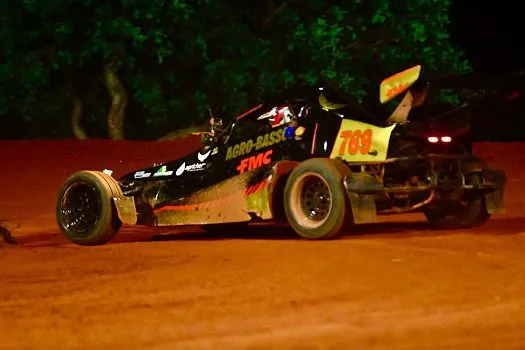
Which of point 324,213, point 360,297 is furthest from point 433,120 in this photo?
point 360,297

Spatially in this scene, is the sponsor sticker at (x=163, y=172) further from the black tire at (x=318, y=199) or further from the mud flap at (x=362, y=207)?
the mud flap at (x=362, y=207)

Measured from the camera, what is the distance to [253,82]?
24250mm

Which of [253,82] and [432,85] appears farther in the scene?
[253,82]

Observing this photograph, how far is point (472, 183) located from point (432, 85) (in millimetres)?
1360

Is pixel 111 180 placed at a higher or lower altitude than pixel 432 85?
lower

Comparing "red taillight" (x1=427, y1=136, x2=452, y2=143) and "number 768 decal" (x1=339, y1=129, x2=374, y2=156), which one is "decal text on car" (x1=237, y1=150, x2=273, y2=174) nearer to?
"number 768 decal" (x1=339, y1=129, x2=374, y2=156)

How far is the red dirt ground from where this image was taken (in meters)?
6.37

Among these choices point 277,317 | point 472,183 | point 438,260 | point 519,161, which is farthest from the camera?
point 519,161

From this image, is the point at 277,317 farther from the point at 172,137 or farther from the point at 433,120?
the point at 172,137

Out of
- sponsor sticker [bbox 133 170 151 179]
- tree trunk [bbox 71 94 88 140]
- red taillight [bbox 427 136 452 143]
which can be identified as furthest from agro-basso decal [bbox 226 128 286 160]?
tree trunk [bbox 71 94 88 140]

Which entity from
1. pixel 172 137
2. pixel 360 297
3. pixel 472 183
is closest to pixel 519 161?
pixel 172 137

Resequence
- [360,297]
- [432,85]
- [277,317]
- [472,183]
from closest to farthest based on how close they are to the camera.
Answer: [277,317]
[360,297]
[432,85]
[472,183]

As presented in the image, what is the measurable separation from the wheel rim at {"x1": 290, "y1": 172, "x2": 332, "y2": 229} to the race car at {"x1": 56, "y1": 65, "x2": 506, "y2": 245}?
0.04 feet

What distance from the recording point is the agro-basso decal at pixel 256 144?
11.9 m
